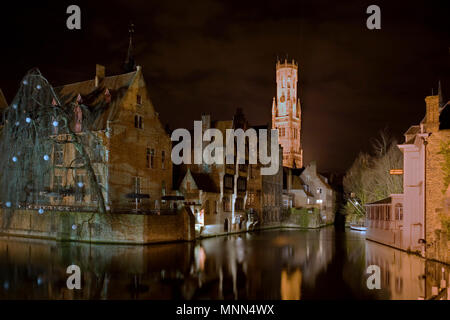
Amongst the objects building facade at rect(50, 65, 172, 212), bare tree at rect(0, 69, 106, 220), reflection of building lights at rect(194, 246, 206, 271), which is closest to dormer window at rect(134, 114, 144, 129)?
building facade at rect(50, 65, 172, 212)

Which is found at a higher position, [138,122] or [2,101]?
[2,101]

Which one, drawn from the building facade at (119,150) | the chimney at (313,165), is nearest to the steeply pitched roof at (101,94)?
the building facade at (119,150)

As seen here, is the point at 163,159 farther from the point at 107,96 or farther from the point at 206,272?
the point at 206,272

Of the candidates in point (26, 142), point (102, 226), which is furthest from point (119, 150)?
point (26, 142)

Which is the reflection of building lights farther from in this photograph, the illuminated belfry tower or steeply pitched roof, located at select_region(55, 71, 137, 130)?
the illuminated belfry tower

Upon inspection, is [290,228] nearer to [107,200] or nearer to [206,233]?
[206,233]

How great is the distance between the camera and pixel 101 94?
42969 millimetres

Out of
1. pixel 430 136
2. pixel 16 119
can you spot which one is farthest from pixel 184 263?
pixel 430 136

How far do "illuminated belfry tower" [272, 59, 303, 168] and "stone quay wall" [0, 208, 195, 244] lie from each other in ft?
333

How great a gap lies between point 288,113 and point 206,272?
129180mm

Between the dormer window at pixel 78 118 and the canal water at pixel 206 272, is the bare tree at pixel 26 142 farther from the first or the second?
the dormer window at pixel 78 118

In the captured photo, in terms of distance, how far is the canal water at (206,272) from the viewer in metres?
17.1

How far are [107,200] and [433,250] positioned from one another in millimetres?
25072
